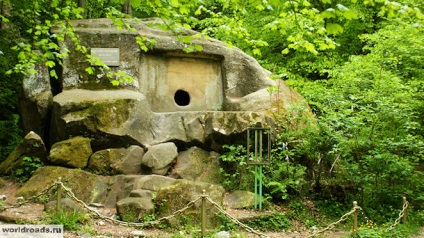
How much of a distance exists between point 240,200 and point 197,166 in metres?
1.64

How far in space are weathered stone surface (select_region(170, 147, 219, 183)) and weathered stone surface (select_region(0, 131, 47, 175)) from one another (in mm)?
3170

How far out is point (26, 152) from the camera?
932cm

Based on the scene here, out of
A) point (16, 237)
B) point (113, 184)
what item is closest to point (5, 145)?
point (113, 184)

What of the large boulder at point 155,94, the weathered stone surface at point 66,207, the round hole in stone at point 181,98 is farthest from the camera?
the round hole in stone at point 181,98

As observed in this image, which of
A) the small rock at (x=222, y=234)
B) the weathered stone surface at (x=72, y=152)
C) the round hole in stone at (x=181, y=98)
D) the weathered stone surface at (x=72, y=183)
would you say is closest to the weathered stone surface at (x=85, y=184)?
the weathered stone surface at (x=72, y=183)

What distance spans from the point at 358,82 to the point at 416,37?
2078 mm

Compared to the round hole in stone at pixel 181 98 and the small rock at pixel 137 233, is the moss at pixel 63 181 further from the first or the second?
the round hole in stone at pixel 181 98

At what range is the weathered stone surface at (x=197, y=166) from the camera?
9.07 metres

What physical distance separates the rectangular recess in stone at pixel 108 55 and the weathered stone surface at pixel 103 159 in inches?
98.9

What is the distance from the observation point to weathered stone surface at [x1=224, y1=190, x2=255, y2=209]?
796 cm

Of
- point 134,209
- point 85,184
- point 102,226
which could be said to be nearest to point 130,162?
point 85,184

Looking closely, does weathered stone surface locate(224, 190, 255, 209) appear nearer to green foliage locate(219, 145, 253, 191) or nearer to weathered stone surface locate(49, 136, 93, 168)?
green foliage locate(219, 145, 253, 191)

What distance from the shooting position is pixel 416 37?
10.3 meters

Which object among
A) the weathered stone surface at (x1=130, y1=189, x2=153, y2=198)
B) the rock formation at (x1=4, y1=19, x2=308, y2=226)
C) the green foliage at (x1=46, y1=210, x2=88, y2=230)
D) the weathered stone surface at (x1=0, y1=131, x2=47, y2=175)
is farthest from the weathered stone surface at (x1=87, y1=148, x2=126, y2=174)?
the green foliage at (x1=46, y1=210, x2=88, y2=230)
